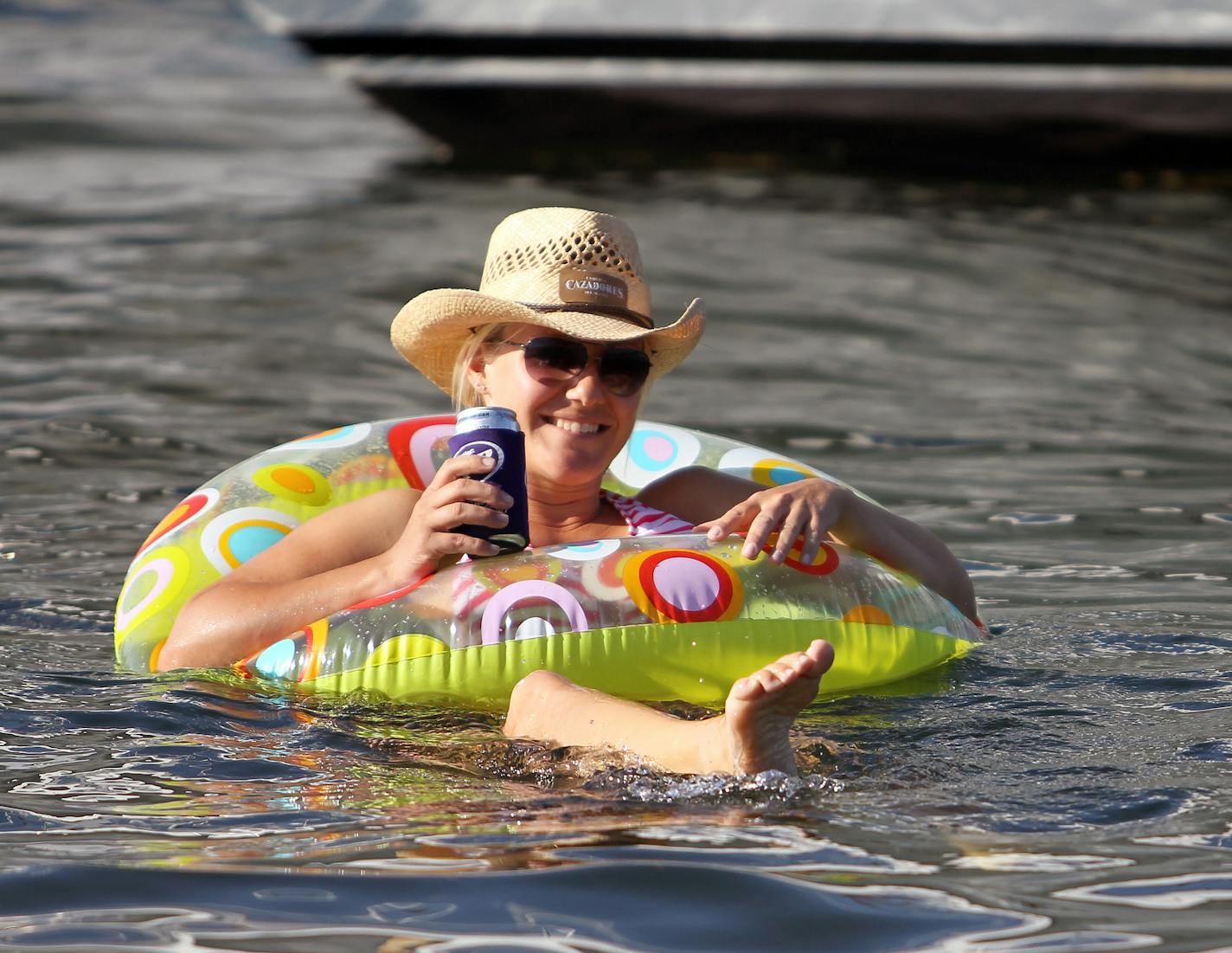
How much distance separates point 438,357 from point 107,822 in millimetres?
1616

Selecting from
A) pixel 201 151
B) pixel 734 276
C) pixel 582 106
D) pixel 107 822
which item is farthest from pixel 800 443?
pixel 201 151

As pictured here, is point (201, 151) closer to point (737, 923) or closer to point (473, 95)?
point (473, 95)

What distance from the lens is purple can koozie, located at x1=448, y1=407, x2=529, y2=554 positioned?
12.0 ft

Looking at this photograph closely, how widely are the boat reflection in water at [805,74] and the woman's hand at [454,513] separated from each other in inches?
334

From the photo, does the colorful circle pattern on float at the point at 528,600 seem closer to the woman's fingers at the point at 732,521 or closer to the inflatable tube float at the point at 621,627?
the inflatable tube float at the point at 621,627

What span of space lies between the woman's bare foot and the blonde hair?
1400mm

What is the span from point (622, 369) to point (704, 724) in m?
1.12

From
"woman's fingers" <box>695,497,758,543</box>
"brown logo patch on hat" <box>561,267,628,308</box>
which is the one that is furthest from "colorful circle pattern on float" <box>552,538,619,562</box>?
"brown logo patch on hat" <box>561,267,628,308</box>

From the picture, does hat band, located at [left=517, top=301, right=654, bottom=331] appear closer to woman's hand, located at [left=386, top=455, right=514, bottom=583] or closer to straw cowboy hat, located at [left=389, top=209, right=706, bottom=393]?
straw cowboy hat, located at [left=389, top=209, right=706, bottom=393]

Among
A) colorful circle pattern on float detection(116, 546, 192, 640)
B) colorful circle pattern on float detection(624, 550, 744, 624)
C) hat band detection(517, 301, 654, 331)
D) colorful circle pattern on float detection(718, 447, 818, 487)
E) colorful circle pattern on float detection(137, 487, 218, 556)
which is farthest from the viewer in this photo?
colorful circle pattern on float detection(718, 447, 818, 487)

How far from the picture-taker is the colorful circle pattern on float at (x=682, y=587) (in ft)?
12.9

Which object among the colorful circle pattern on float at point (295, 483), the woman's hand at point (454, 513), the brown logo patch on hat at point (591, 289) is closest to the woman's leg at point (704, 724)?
the woman's hand at point (454, 513)

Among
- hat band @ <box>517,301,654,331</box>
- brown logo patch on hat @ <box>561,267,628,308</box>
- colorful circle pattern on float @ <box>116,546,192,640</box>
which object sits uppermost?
brown logo patch on hat @ <box>561,267,628,308</box>

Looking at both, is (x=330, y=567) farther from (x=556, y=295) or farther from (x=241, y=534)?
(x=556, y=295)
